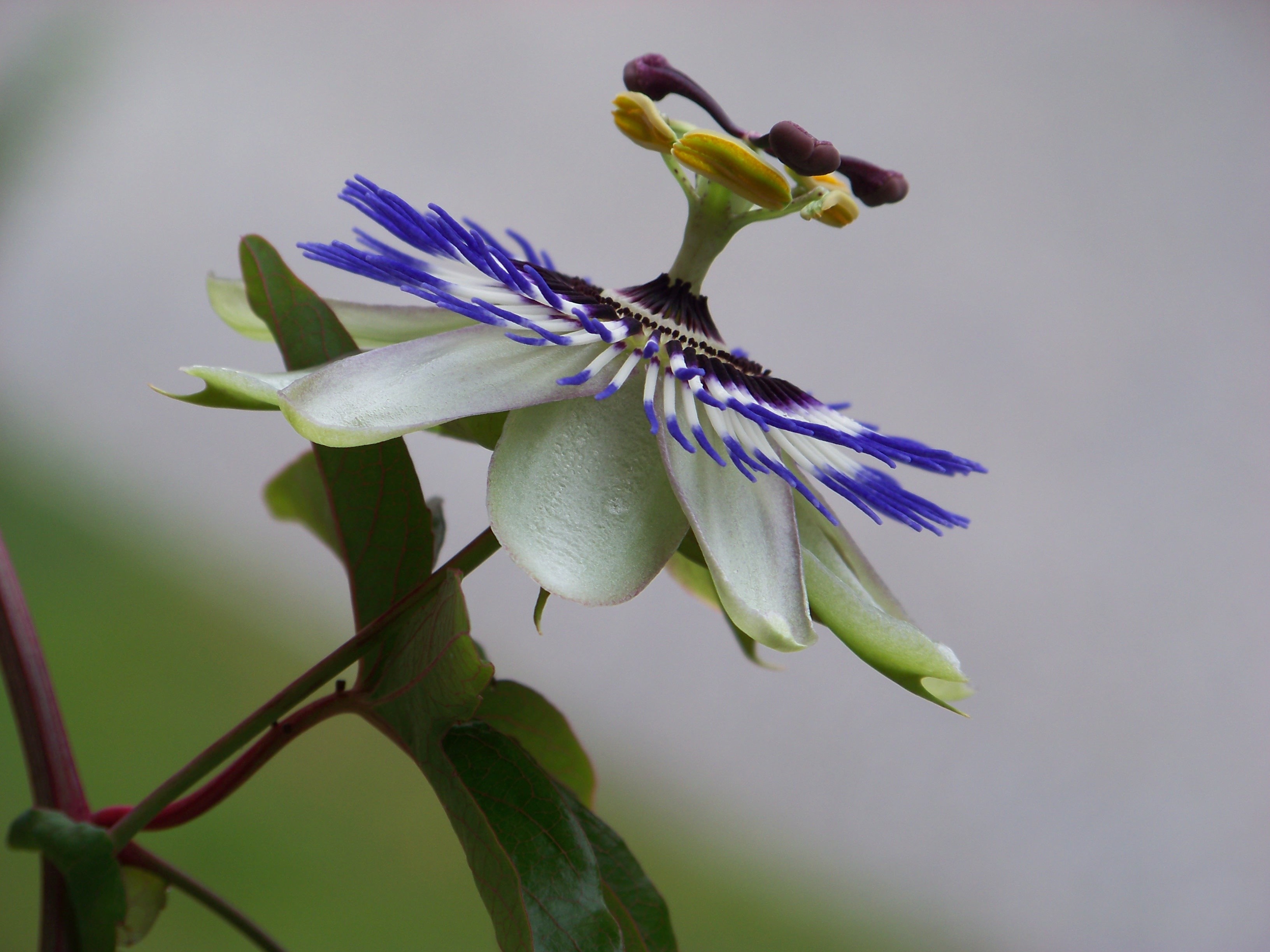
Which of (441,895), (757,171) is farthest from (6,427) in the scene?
(757,171)

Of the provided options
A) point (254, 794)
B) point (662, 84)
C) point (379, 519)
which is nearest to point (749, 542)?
point (379, 519)

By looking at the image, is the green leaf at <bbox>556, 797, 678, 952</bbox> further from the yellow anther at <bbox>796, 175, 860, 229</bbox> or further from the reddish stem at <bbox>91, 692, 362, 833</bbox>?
the yellow anther at <bbox>796, 175, 860, 229</bbox>

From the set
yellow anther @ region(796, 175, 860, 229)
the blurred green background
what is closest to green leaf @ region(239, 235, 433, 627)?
yellow anther @ region(796, 175, 860, 229)

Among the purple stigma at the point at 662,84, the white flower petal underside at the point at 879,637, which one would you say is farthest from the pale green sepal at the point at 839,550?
the purple stigma at the point at 662,84

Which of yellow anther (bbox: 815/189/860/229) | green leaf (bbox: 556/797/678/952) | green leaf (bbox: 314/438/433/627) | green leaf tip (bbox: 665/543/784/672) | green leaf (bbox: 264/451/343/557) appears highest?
yellow anther (bbox: 815/189/860/229)

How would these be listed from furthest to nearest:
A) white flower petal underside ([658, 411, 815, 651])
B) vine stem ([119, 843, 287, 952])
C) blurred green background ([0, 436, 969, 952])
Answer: blurred green background ([0, 436, 969, 952]) → vine stem ([119, 843, 287, 952]) → white flower petal underside ([658, 411, 815, 651])

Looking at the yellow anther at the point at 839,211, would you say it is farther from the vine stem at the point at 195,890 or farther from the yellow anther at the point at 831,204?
the vine stem at the point at 195,890
